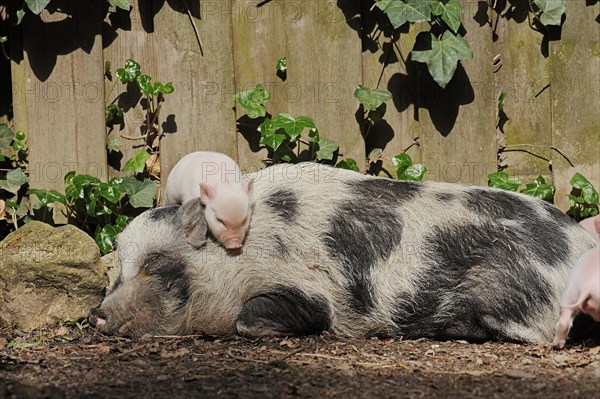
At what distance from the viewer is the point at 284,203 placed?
5.13 metres

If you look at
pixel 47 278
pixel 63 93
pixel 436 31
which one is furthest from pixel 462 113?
pixel 47 278

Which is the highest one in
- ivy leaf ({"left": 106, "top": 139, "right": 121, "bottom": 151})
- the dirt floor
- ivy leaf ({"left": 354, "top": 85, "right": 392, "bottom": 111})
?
ivy leaf ({"left": 354, "top": 85, "right": 392, "bottom": 111})

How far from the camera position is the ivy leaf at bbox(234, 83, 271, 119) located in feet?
20.3

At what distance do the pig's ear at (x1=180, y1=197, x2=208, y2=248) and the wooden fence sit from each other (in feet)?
4.11

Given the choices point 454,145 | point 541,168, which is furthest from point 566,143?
point 454,145

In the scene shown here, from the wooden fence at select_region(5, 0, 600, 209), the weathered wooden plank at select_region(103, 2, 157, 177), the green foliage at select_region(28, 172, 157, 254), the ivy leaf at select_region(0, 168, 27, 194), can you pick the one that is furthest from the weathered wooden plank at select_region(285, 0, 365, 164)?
the ivy leaf at select_region(0, 168, 27, 194)

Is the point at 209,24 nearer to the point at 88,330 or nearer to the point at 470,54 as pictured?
the point at 470,54

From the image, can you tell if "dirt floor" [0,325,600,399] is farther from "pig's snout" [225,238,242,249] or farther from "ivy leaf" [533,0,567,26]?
"ivy leaf" [533,0,567,26]

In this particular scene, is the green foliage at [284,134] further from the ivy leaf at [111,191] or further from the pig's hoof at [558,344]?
the pig's hoof at [558,344]

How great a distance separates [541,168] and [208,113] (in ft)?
7.48

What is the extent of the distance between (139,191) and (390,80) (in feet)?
5.90

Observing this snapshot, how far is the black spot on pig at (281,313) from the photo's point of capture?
4.92 meters

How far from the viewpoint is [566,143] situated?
661 cm

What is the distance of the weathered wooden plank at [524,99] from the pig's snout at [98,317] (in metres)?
3.01
